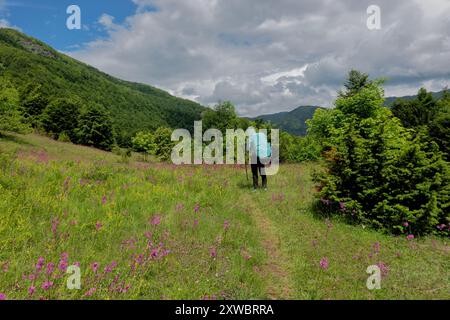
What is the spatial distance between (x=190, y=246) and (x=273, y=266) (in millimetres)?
1858

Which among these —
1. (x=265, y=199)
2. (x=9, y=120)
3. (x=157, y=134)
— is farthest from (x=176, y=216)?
(x=157, y=134)

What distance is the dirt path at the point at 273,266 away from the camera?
16.4ft

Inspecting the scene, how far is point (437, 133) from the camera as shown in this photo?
13.1 meters

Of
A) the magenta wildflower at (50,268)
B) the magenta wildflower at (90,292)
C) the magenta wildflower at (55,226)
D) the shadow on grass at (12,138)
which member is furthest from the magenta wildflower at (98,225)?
the shadow on grass at (12,138)

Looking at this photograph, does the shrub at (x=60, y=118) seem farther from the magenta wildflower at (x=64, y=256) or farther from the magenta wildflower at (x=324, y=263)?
the magenta wildflower at (x=324, y=263)

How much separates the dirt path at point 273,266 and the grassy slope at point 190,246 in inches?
0.9

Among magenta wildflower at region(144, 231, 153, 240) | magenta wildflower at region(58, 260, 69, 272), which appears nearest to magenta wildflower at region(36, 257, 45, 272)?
magenta wildflower at region(58, 260, 69, 272)

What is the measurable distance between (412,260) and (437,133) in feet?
31.6

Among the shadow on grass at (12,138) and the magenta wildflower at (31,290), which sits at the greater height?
the shadow on grass at (12,138)

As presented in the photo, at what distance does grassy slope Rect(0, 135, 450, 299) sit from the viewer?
15.6ft

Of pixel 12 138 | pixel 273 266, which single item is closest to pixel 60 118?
pixel 12 138

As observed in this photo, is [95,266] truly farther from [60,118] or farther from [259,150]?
[60,118]

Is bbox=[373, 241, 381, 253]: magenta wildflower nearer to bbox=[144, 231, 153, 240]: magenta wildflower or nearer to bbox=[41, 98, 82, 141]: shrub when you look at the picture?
bbox=[144, 231, 153, 240]: magenta wildflower
